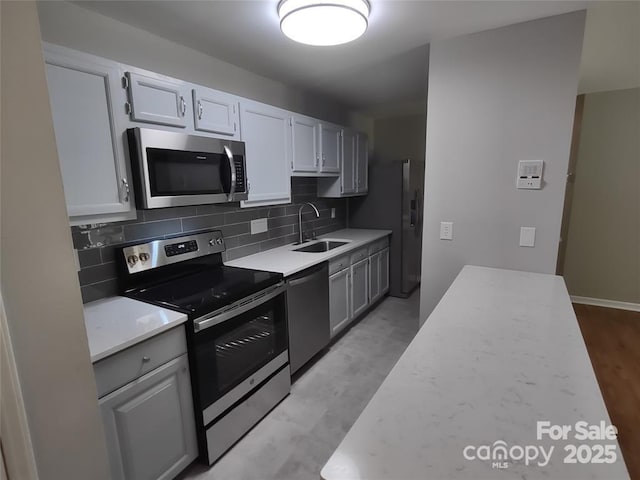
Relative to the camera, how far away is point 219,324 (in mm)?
1659

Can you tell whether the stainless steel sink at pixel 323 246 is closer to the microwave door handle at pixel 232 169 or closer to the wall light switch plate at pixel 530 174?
the microwave door handle at pixel 232 169


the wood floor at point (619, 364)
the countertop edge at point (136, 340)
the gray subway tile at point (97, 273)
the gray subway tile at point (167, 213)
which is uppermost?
the gray subway tile at point (167, 213)

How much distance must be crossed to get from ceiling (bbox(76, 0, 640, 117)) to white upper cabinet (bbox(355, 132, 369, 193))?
899 mm

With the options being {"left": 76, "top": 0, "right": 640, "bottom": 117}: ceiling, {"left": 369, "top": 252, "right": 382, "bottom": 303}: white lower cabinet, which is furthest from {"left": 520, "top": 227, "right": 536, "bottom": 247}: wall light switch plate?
{"left": 369, "top": 252, "right": 382, "bottom": 303}: white lower cabinet

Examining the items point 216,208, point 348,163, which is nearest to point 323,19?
point 216,208

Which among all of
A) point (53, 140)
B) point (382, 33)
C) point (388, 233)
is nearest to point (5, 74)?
point (53, 140)

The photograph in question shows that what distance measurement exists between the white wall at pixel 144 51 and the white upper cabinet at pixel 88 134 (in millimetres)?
396

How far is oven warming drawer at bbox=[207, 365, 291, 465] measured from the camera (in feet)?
5.63

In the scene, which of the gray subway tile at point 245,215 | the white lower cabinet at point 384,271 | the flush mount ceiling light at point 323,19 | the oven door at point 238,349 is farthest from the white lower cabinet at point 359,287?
the flush mount ceiling light at point 323,19

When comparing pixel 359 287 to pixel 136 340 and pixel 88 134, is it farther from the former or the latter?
pixel 88 134

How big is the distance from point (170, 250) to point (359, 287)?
1.96 metres

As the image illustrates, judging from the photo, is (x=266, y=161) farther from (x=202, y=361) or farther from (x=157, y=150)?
(x=202, y=361)

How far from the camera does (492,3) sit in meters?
1.65

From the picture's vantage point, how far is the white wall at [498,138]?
183cm
